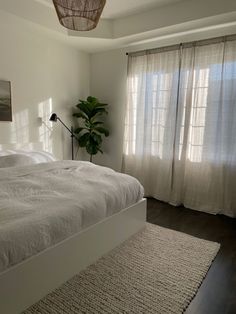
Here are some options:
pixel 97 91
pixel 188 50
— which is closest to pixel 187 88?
pixel 188 50

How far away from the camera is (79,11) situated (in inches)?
74.2

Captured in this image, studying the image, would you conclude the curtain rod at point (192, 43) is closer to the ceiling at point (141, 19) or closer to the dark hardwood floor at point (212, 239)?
the ceiling at point (141, 19)

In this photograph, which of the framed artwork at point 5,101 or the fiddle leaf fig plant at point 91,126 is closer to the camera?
the framed artwork at point 5,101

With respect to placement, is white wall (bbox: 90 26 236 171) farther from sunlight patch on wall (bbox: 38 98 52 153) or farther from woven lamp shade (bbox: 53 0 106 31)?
woven lamp shade (bbox: 53 0 106 31)

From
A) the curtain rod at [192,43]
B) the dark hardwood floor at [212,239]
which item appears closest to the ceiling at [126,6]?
the curtain rod at [192,43]

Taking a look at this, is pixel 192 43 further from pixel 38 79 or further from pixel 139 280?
pixel 139 280

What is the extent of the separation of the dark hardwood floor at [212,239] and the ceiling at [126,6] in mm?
2878

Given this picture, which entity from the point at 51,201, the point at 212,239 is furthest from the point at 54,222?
the point at 212,239

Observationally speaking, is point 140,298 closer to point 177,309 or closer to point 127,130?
point 177,309

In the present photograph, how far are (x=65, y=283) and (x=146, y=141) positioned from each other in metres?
2.65

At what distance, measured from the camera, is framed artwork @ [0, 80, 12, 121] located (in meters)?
3.29

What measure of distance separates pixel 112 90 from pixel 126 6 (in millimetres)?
1401

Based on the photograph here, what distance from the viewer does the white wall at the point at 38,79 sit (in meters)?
3.34

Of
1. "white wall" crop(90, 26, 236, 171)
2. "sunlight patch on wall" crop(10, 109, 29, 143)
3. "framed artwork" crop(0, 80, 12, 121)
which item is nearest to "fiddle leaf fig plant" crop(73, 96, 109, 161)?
"white wall" crop(90, 26, 236, 171)
